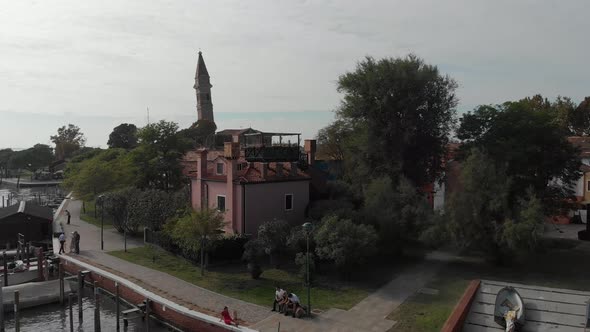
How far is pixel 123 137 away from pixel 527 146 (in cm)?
9453

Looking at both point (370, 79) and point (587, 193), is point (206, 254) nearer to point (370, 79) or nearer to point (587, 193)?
point (370, 79)

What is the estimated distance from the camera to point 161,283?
2392 centimetres

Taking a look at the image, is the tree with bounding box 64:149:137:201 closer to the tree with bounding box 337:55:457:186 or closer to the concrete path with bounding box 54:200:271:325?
the concrete path with bounding box 54:200:271:325

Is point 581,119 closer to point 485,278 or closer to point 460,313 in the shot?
point 485,278

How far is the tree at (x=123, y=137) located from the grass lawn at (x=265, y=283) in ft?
270

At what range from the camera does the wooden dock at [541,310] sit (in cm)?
1847

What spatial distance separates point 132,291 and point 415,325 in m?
14.1

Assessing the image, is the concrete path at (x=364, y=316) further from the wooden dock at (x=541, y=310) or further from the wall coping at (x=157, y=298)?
the wooden dock at (x=541, y=310)

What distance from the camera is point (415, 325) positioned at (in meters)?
17.9

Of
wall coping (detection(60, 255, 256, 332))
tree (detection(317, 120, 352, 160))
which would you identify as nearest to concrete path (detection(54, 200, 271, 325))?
wall coping (detection(60, 255, 256, 332))

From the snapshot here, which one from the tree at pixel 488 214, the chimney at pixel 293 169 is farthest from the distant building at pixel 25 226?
the tree at pixel 488 214

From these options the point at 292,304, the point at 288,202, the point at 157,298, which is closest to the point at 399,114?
the point at 288,202

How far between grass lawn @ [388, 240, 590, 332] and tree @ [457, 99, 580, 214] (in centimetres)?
359

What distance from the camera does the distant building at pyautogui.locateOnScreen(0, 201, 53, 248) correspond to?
36750 mm
